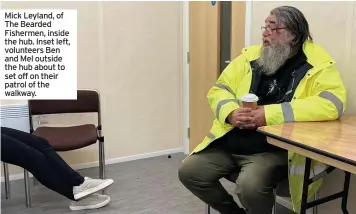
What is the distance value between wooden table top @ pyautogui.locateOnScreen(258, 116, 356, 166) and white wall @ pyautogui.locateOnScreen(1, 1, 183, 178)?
6.57ft

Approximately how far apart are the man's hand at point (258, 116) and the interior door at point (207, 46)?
1101mm

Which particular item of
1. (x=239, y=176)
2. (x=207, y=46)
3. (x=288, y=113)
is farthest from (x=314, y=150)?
(x=207, y=46)

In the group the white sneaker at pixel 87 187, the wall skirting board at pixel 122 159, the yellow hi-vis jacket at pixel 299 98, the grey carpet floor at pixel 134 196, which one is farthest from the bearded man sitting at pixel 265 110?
the wall skirting board at pixel 122 159

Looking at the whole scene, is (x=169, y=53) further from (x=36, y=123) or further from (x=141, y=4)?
(x=36, y=123)

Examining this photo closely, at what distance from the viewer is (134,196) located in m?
2.89

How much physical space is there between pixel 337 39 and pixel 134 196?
5.47 ft

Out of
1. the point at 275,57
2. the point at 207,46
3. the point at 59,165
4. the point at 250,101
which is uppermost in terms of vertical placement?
the point at 207,46

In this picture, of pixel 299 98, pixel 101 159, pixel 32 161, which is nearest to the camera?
pixel 299 98

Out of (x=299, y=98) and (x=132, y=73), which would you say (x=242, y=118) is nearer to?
(x=299, y=98)

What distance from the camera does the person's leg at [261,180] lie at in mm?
1947

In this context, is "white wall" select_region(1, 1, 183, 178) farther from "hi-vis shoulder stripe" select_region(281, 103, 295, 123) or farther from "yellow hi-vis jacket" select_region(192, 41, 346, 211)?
"hi-vis shoulder stripe" select_region(281, 103, 295, 123)

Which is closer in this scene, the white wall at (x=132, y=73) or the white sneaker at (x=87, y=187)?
the white sneaker at (x=87, y=187)

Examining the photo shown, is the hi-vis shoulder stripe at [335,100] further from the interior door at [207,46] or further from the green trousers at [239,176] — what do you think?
the interior door at [207,46]

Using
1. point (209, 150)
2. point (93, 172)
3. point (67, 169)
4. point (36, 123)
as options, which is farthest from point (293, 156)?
point (36, 123)
